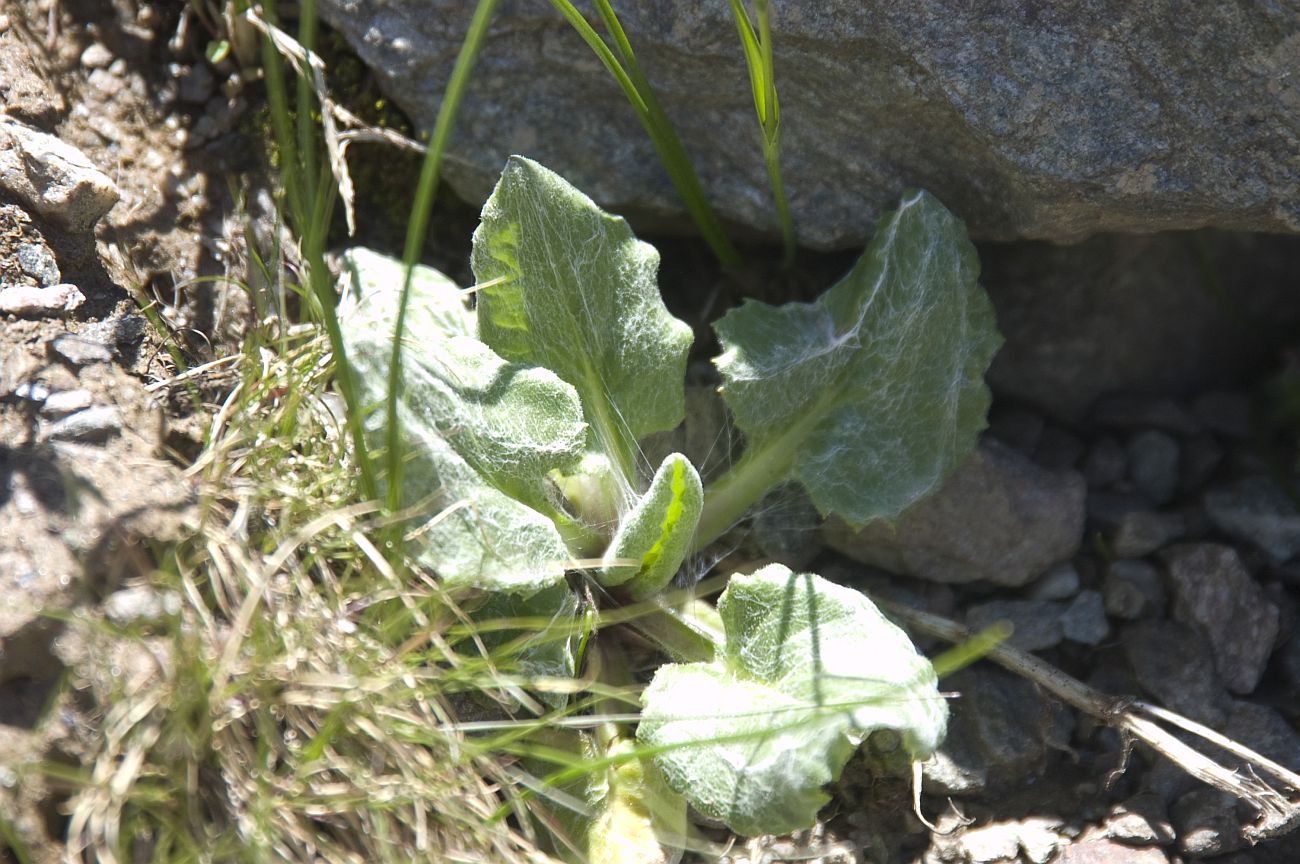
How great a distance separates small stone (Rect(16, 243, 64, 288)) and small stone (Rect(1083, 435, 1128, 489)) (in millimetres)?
2224

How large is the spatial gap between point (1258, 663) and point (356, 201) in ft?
7.17

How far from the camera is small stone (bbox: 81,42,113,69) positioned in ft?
7.58

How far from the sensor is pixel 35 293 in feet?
6.35

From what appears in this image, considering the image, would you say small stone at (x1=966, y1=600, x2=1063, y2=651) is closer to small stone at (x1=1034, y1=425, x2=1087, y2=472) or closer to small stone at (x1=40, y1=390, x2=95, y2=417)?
small stone at (x1=1034, y1=425, x2=1087, y2=472)

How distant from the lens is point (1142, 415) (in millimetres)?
2551

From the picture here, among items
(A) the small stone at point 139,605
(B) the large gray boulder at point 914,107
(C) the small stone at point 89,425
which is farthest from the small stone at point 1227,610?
(C) the small stone at point 89,425

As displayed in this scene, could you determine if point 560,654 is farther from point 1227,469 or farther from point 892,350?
point 1227,469

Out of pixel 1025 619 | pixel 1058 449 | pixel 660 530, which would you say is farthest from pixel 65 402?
pixel 1058 449

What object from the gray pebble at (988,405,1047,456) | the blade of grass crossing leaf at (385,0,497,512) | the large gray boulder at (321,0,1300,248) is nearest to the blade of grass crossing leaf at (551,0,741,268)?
the large gray boulder at (321,0,1300,248)

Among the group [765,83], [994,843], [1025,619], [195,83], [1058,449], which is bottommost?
[994,843]

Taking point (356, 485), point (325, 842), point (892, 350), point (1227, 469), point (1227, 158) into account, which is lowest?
point (325, 842)

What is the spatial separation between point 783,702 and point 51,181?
1.67 meters

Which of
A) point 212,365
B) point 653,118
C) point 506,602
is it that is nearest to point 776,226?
point 653,118

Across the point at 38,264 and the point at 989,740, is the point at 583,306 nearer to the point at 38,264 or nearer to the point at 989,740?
the point at 38,264
